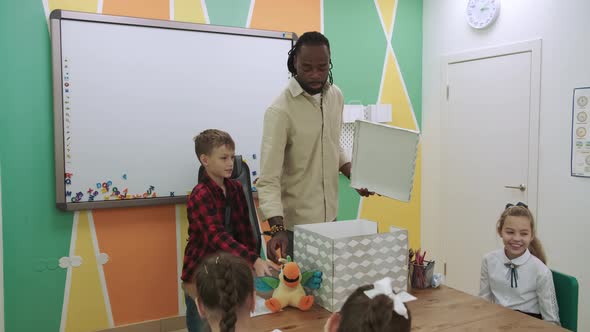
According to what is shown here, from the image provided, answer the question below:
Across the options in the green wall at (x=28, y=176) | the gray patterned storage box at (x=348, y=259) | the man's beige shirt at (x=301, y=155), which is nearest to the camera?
the gray patterned storage box at (x=348, y=259)

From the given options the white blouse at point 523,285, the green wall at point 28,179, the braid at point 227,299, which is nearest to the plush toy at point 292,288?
the braid at point 227,299

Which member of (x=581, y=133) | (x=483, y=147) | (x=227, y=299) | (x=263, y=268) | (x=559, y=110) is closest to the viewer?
(x=227, y=299)

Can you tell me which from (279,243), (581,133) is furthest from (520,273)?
(581,133)

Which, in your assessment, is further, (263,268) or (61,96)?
(61,96)

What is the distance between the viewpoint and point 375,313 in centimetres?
96

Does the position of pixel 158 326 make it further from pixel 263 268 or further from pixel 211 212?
pixel 263 268

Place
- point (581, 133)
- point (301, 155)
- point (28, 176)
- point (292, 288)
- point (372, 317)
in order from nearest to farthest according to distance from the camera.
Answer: point (372, 317)
point (292, 288)
point (301, 155)
point (28, 176)
point (581, 133)

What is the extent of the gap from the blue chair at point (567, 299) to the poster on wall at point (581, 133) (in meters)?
1.34

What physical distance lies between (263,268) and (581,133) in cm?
227

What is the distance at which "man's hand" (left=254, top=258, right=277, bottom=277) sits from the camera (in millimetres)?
1707

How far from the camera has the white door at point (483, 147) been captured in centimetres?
332

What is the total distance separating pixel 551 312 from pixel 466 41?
245 centimetres

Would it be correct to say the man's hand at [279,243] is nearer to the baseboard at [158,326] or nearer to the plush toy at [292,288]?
the plush toy at [292,288]

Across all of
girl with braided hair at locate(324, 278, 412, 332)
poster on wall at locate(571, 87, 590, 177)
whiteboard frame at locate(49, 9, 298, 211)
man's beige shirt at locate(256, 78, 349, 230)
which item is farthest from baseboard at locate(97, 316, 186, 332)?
poster on wall at locate(571, 87, 590, 177)
